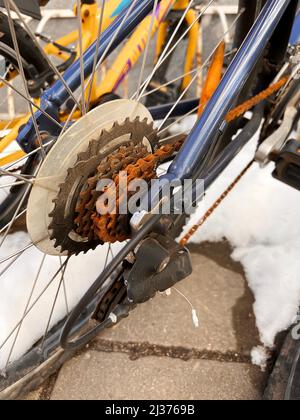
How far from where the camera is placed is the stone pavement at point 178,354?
3.67 ft

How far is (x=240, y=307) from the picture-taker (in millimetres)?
1274

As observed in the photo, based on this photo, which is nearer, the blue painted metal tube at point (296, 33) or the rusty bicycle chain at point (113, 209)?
the rusty bicycle chain at point (113, 209)

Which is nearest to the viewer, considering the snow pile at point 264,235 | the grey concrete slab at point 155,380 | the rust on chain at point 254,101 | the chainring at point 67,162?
the chainring at point 67,162

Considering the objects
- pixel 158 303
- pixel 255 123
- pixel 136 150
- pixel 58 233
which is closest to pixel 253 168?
pixel 255 123

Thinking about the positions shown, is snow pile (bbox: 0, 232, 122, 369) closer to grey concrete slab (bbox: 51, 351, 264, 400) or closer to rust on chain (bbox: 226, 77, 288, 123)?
grey concrete slab (bbox: 51, 351, 264, 400)

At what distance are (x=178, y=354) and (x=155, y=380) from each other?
0.30ft

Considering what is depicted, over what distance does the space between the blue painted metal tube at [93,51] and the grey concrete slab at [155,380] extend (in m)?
0.67

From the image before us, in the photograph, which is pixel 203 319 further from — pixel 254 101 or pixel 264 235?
pixel 254 101

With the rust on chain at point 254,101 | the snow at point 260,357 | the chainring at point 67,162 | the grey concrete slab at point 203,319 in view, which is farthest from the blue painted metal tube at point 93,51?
the snow at point 260,357

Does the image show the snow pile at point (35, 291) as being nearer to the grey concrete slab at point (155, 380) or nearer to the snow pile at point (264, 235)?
the grey concrete slab at point (155, 380)

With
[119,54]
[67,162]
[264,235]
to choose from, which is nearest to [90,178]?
[67,162]

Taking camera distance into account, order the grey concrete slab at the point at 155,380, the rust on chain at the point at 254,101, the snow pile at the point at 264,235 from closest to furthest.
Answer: the rust on chain at the point at 254,101
the grey concrete slab at the point at 155,380
the snow pile at the point at 264,235

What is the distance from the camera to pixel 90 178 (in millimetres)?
788
